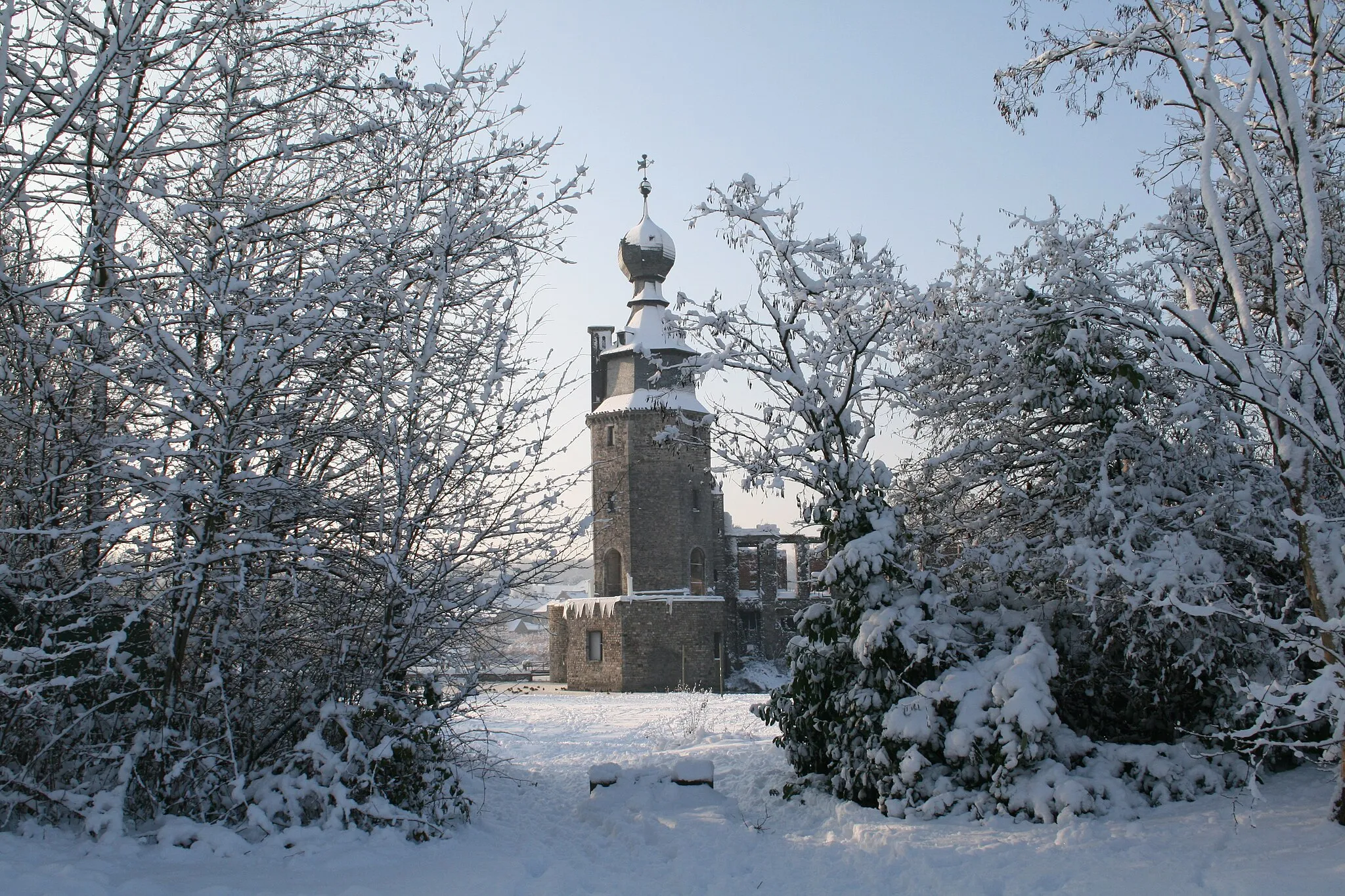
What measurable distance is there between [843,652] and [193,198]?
21.2ft

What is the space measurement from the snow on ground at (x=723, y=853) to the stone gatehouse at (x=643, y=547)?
22.1 m

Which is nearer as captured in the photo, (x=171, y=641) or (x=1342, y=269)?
(x=171, y=641)

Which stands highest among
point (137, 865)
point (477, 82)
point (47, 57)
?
point (477, 82)

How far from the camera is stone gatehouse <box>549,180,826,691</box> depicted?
3133 cm

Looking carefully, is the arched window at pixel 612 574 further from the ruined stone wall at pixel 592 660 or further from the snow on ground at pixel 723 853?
the snow on ground at pixel 723 853

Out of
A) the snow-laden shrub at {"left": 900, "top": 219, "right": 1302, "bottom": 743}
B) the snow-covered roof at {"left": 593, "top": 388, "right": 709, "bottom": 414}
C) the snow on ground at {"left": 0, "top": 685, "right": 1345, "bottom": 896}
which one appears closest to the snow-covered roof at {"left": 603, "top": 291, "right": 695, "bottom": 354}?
the snow-covered roof at {"left": 593, "top": 388, "right": 709, "bottom": 414}

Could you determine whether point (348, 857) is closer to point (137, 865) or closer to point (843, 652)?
point (137, 865)

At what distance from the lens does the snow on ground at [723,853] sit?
190 inches

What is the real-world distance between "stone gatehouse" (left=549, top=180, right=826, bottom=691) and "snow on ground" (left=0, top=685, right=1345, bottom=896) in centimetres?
2206

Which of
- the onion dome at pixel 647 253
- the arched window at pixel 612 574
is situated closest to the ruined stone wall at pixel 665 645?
the arched window at pixel 612 574

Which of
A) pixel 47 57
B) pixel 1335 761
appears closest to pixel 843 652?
pixel 1335 761

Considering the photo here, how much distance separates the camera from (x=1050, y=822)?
7.04m

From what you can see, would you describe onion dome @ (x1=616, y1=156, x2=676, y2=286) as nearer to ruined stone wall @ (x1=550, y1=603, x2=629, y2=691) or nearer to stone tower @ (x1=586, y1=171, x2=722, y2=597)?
stone tower @ (x1=586, y1=171, x2=722, y2=597)

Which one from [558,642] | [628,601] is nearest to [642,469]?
[628,601]
